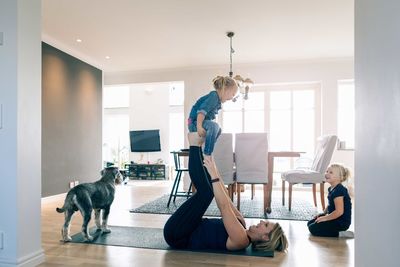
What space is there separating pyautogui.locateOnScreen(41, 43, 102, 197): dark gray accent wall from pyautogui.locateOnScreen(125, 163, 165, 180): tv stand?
2.82m

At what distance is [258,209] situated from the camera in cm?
395

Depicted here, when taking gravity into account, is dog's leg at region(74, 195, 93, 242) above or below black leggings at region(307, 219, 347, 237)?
above

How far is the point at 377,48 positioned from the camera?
1.20 metres

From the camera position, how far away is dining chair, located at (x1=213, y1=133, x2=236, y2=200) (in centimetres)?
371

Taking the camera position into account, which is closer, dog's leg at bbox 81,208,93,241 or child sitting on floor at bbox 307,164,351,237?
dog's leg at bbox 81,208,93,241

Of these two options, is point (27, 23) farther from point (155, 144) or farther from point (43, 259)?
point (155, 144)

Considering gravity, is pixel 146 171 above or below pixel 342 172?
below

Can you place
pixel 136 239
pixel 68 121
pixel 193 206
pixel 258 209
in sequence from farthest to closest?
pixel 68 121
pixel 258 209
pixel 136 239
pixel 193 206

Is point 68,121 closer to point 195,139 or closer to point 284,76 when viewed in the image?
point 195,139

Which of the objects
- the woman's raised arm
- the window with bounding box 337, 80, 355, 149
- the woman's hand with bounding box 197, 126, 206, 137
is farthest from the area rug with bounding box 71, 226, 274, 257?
the window with bounding box 337, 80, 355, 149

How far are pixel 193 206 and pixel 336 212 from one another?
1.46 m

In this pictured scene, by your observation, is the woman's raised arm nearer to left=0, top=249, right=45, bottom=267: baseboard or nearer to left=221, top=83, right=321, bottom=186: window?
left=0, top=249, right=45, bottom=267: baseboard

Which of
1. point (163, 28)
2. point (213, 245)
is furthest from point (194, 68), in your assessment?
point (213, 245)

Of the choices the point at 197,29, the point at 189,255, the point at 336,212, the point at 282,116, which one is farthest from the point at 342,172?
the point at 282,116
